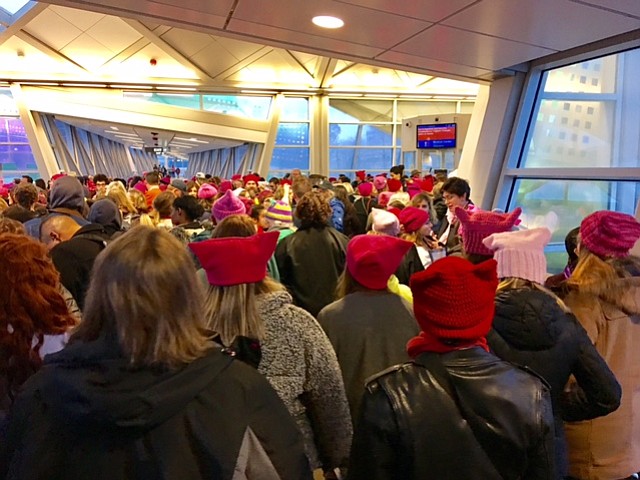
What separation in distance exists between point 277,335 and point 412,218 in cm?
269

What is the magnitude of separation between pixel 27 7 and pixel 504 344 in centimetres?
1543

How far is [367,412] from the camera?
5.09ft

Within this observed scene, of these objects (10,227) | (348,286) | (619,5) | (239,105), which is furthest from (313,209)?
(239,105)

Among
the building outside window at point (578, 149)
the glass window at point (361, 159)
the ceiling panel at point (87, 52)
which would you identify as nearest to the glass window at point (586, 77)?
the building outside window at point (578, 149)

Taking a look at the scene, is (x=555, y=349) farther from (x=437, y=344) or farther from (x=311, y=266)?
(x=311, y=266)

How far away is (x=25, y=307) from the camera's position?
2.10 meters

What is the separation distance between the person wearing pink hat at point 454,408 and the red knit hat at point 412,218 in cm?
302

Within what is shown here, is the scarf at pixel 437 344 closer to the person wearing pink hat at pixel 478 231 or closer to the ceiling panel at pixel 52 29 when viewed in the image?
the person wearing pink hat at pixel 478 231

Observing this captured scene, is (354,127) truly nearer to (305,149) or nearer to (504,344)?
(305,149)

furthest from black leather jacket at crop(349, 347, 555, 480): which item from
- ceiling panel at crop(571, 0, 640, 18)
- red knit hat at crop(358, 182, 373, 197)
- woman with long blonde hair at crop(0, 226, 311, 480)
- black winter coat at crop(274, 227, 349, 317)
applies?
red knit hat at crop(358, 182, 373, 197)

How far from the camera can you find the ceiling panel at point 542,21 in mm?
4035

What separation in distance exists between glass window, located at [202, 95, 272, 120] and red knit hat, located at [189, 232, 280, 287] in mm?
18024

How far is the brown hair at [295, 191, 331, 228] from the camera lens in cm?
440

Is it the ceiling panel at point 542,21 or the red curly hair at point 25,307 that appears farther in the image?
the ceiling panel at point 542,21
